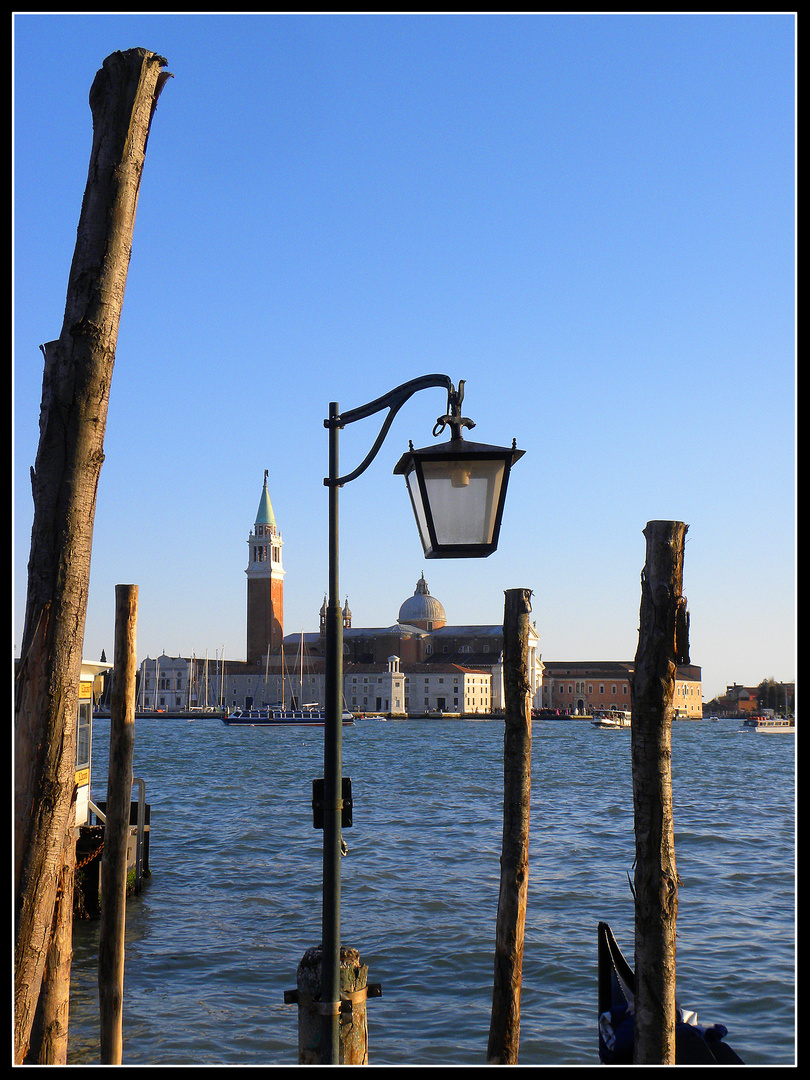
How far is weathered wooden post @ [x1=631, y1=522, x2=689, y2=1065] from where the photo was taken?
382 cm

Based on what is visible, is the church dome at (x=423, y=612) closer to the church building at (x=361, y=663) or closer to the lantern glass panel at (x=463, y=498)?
the church building at (x=361, y=663)

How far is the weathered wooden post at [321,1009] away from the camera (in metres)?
3.20

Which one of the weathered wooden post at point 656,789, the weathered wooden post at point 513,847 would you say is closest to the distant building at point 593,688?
the weathered wooden post at point 513,847

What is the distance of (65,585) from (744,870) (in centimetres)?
1025

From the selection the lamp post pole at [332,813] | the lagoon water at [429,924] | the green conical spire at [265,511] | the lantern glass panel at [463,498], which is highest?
the green conical spire at [265,511]

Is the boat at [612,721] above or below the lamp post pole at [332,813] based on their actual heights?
below

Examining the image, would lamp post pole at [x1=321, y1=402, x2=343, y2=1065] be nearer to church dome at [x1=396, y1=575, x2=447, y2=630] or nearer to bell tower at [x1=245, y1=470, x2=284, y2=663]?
bell tower at [x1=245, y1=470, x2=284, y2=663]

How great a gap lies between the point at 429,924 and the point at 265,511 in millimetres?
69113

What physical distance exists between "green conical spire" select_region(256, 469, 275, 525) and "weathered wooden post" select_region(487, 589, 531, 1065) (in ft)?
232

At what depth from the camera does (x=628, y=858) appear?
451 inches

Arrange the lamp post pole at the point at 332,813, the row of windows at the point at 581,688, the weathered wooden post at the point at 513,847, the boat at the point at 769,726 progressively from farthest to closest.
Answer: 1. the row of windows at the point at 581,688
2. the boat at the point at 769,726
3. the weathered wooden post at the point at 513,847
4. the lamp post pole at the point at 332,813

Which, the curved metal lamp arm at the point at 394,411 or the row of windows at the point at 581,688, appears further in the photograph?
the row of windows at the point at 581,688

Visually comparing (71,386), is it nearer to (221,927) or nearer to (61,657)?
(61,657)

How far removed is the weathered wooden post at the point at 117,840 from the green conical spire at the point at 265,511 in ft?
231
